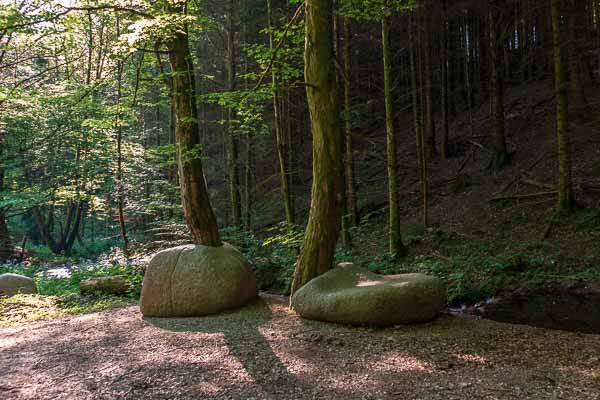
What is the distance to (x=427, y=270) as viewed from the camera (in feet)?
31.3

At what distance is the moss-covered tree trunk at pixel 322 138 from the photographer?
6609 millimetres

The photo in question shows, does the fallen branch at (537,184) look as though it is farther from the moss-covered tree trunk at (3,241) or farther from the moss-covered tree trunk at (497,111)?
the moss-covered tree trunk at (3,241)

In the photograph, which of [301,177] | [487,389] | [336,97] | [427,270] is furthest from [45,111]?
[487,389]

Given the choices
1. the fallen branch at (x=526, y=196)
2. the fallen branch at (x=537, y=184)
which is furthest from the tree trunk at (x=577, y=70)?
the fallen branch at (x=526, y=196)

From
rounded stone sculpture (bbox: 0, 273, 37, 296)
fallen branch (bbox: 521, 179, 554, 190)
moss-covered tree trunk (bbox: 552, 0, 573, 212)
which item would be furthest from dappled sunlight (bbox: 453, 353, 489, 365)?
rounded stone sculpture (bbox: 0, 273, 37, 296)

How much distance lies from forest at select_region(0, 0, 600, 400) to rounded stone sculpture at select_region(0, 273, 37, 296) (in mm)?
40

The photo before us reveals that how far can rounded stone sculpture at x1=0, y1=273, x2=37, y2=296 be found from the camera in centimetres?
950

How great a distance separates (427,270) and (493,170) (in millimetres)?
6078

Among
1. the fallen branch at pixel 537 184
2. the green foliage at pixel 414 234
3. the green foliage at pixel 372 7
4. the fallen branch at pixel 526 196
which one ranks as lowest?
the green foliage at pixel 414 234

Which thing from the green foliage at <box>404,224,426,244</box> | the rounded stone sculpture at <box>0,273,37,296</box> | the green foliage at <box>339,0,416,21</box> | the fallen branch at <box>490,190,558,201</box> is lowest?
the rounded stone sculpture at <box>0,273,37,296</box>

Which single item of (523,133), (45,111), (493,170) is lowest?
(493,170)

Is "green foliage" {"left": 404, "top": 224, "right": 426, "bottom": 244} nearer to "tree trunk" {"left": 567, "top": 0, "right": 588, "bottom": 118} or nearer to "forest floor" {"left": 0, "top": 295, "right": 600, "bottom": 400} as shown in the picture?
"forest floor" {"left": 0, "top": 295, "right": 600, "bottom": 400}

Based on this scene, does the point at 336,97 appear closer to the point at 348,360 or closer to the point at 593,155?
the point at 348,360

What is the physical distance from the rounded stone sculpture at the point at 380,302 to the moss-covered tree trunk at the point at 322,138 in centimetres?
91
